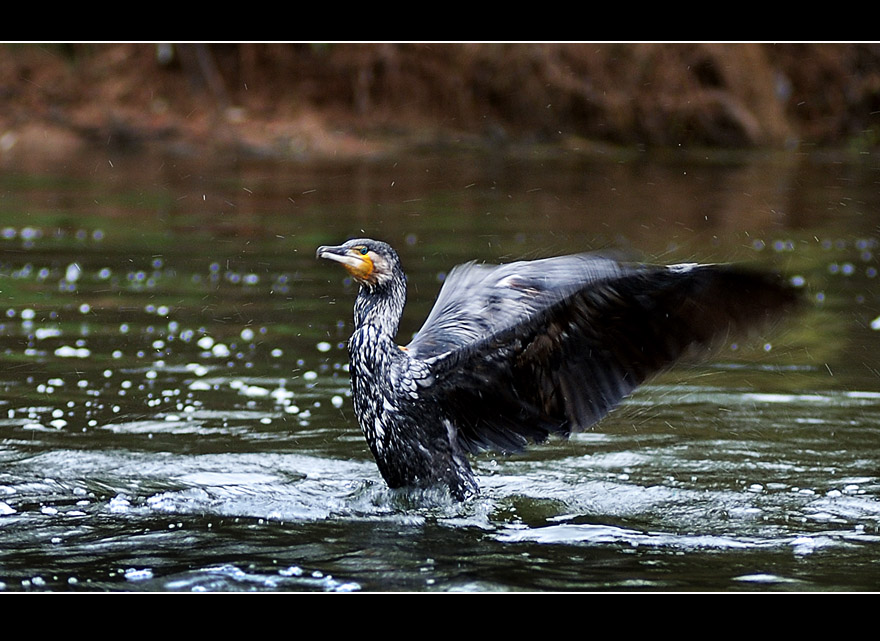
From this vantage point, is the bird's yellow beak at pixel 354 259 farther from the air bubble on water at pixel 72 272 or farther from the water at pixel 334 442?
the air bubble on water at pixel 72 272

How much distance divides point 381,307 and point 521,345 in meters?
0.62

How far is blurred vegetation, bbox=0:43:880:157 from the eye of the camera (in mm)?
21031

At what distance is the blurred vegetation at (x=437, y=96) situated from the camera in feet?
69.0

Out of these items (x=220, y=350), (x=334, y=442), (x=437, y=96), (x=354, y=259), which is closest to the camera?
(x=354, y=259)

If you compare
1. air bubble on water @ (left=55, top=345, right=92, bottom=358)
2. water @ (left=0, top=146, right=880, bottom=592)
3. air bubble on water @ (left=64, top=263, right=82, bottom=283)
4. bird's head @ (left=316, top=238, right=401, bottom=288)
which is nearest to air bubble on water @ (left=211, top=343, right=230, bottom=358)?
water @ (left=0, top=146, right=880, bottom=592)

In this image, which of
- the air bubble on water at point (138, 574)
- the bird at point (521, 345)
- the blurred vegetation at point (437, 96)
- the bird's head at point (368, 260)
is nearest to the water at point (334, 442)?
the air bubble on water at point (138, 574)

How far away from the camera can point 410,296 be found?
932 cm

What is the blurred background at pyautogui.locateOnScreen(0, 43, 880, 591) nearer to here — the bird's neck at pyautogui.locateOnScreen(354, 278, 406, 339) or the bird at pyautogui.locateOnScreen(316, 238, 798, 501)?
the bird at pyautogui.locateOnScreen(316, 238, 798, 501)

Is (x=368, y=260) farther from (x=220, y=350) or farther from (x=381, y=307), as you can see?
(x=220, y=350)

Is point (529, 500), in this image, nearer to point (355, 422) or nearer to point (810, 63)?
point (355, 422)

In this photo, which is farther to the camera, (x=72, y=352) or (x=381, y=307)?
(x=72, y=352)

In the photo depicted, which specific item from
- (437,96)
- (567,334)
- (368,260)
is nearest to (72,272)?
(368,260)

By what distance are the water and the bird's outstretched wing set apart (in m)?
0.43

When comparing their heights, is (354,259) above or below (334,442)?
above
